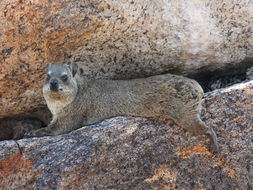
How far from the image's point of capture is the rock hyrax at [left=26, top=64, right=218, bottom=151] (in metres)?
6.45

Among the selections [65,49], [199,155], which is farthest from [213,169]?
[65,49]

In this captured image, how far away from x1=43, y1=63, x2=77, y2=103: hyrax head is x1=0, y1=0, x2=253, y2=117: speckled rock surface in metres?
0.37

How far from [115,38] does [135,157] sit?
78.3 inches

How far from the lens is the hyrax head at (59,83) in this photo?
676 centimetres

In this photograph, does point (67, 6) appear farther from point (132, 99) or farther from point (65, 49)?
point (132, 99)

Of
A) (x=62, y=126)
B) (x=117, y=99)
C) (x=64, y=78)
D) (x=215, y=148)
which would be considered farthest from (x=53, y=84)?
(x=215, y=148)

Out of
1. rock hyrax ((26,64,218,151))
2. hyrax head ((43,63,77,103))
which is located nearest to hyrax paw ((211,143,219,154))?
rock hyrax ((26,64,218,151))

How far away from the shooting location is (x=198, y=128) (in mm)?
6316

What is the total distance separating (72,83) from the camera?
23.0ft

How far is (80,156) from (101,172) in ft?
1.13

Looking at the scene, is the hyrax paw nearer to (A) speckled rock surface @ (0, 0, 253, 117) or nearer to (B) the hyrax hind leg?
(B) the hyrax hind leg

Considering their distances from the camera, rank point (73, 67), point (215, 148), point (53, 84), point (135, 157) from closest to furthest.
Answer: point (135, 157)
point (215, 148)
point (53, 84)
point (73, 67)

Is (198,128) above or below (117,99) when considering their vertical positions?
below

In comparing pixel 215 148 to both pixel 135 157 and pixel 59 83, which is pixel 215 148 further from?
pixel 59 83
